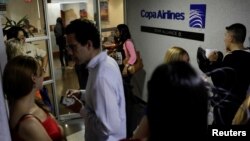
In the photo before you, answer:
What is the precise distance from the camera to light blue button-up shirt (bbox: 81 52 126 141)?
1580 millimetres

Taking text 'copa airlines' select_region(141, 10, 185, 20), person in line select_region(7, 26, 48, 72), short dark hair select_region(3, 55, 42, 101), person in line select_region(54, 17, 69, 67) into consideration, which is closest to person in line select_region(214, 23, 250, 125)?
text 'copa airlines' select_region(141, 10, 185, 20)

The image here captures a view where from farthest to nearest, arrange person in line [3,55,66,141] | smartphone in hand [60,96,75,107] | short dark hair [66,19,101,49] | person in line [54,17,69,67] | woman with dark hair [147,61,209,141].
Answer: person in line [54,17,69,67] < smartphone in hand [60,96,75,107] < short dark hair [66,19,101,49] < person in line [3,55,66,141] < woman with dark hair [147,61,209,141]

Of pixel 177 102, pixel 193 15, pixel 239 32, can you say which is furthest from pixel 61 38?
pixel 177 102

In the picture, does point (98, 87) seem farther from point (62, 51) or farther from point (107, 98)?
point (62, 51)

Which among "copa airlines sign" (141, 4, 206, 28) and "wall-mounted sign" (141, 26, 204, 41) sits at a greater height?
"copa airlines sign" (141, 4, 206, 28)

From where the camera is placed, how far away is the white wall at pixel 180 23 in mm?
2926

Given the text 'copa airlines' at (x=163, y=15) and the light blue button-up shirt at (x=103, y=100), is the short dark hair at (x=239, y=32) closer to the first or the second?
the text 'copa airlines' at (x=163, y=15)

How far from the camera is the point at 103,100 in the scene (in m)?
1.57

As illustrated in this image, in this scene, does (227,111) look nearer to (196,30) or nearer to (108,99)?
(108,99)

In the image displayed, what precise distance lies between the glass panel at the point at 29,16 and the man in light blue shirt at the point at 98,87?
2.29 metres

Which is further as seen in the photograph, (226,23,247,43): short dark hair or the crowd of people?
(226,23,247,43): short dark hair

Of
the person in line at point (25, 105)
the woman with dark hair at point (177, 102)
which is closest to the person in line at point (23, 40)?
the person in line at point (25, 105)

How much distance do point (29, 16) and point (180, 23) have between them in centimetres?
250

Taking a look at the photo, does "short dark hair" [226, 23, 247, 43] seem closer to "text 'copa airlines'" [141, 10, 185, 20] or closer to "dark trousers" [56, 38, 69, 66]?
"text 'copa airlines'" [141, 10, 185, 20]
